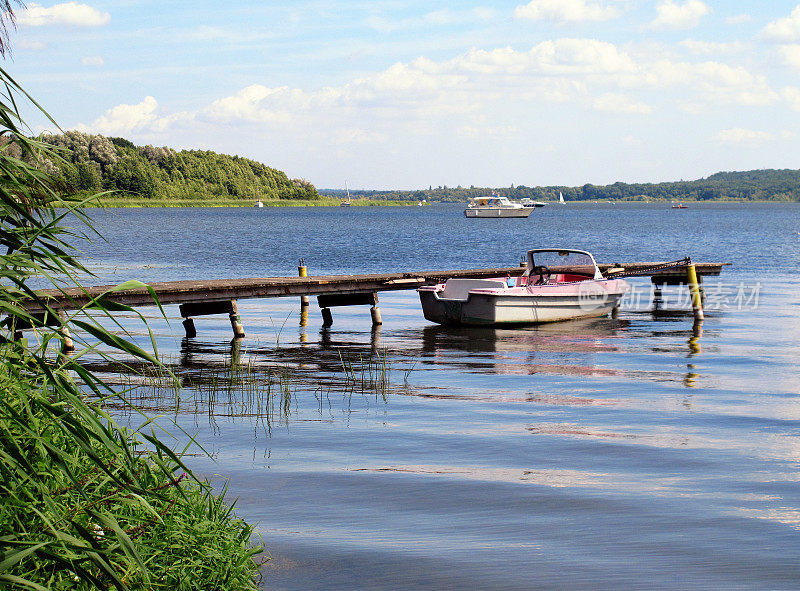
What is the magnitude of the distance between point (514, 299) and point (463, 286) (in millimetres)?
1484

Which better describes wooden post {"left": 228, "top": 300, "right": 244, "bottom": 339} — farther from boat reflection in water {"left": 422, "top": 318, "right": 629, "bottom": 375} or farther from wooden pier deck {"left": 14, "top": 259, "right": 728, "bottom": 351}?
boat reflection in water {"left": 422, "top": 318, "right": 629, "bottom": 375}

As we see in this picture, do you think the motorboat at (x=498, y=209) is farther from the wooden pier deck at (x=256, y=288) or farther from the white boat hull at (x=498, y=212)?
the wooden pier deck at (x=256, y=288)

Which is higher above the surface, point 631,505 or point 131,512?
point 131,512

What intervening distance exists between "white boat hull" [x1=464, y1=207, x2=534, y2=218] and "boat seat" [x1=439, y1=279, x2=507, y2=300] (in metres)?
144

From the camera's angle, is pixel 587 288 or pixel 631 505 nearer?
pixel 631 505

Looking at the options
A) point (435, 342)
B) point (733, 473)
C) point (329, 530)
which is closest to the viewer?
point (329, 530)

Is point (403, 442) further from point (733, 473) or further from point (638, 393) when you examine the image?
point (638, 393)

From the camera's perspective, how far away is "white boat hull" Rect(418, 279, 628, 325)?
22422 mm

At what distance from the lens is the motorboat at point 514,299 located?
22469 millimetres

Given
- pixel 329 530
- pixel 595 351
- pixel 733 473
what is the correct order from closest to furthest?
pixel 329 530
pixel 733 473
pixel 595 351

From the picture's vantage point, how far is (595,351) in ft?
64.7

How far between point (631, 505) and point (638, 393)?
21.0 ft

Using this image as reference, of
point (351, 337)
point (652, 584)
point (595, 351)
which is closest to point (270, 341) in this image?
point (351, 337)

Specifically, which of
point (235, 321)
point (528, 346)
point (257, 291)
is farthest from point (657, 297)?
point (235, 321)
